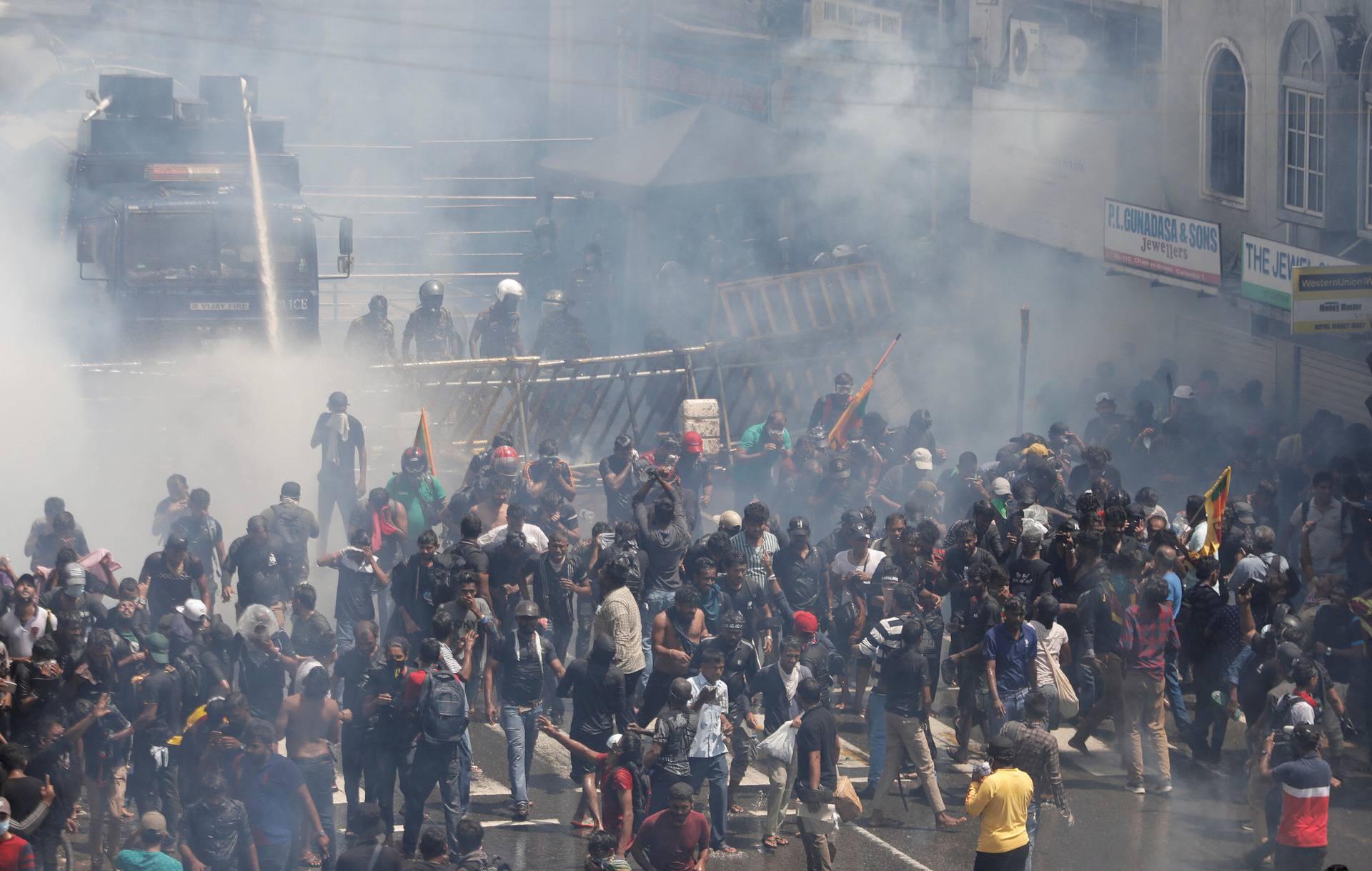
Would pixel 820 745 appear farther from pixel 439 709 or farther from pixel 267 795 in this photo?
pixel 267 795

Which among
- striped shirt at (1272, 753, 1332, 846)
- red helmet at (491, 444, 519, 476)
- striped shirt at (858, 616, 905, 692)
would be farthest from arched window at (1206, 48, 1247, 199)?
striped shirt at (1272, 753, 1332, 846)

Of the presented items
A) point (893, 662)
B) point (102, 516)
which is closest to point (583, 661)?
point (893, 662)

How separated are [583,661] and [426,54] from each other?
3056cm

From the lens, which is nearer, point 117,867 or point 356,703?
point 117,867

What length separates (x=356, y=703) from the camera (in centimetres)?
884

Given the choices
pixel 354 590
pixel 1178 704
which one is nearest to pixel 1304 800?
pixel 1178 704

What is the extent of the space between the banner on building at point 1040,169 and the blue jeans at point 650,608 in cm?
1052

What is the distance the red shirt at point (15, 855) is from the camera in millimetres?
6984

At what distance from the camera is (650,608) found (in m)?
10.4

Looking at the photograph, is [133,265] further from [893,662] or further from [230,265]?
[893,662]

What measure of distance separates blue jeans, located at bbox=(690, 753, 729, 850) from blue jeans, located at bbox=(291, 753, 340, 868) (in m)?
1.84

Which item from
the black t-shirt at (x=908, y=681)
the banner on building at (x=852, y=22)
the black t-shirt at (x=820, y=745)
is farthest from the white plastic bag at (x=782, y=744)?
the banner on building at (x=852, y=22)

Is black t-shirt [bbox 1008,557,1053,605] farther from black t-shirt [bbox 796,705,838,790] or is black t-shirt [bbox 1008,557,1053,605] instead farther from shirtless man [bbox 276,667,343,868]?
shirtless man [bbox 276,667,343,868]

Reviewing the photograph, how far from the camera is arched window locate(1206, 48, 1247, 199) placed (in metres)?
17.0
